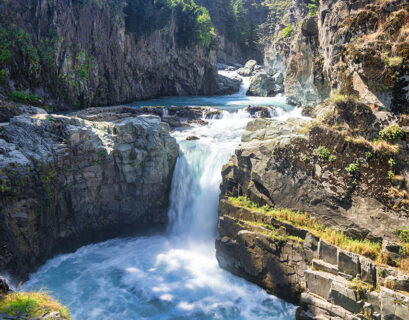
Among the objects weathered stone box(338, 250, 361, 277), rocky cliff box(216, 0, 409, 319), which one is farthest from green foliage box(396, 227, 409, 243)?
weathered stone box(338, 250, 361, 277)

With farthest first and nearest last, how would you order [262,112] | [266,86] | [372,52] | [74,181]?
[266,86] < [262,112] < [74,181] < [372,52]

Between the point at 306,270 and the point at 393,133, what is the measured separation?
20.0ft

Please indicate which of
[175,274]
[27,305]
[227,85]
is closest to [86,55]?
[227,85]

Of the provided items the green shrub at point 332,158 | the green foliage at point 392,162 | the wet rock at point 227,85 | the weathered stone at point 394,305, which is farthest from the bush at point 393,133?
the wet rock at point 227,85

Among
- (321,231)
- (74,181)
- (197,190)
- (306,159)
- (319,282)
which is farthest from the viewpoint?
(197,190)

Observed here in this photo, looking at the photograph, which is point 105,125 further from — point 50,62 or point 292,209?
point 50,62

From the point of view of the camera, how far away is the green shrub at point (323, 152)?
12797 millimetres

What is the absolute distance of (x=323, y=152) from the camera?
12.9 m

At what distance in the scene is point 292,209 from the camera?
43.6ft

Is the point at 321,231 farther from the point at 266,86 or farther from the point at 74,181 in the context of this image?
the point at 266,86

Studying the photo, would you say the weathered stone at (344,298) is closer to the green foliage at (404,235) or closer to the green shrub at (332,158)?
the green foliage at (404,235)

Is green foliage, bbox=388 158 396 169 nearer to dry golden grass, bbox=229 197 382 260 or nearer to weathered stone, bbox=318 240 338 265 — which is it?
dry golden grass, bbox=229 197 382 260

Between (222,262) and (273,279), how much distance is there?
274cm

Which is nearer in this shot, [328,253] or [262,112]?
[328,253]
